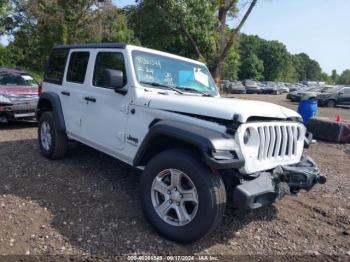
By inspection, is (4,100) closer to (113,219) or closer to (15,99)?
(15,99)

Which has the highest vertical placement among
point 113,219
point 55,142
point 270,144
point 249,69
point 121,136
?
point 249,69

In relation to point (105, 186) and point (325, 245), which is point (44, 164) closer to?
point (105, 186)

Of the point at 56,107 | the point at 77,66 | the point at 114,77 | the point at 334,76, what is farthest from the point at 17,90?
the point at 334,76

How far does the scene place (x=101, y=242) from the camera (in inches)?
144

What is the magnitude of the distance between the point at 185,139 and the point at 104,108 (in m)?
1.74

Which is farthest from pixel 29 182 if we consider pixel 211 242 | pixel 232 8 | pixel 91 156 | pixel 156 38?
pixel 232 8

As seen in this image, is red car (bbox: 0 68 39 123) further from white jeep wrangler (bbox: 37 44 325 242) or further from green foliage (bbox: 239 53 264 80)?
green foliage (bbox: 239 53 264 80)

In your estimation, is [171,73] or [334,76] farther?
[334,76]

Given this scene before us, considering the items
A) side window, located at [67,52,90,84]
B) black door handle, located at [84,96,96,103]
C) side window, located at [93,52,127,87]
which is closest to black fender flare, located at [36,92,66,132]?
side window, located at [67,52,90,84]

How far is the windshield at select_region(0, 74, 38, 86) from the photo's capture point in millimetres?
9994

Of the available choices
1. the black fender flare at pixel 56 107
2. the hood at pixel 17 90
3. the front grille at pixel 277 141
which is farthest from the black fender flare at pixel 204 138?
the hood at pixel 17 90

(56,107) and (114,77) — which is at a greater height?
(114,77)

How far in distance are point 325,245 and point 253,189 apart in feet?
3.82

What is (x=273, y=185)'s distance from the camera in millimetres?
3646
